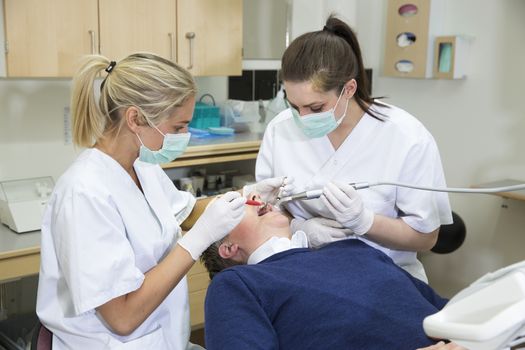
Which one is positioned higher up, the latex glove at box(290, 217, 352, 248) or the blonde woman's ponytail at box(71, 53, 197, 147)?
the blonde woman's ponytail at box(71, 53, 197, 147)

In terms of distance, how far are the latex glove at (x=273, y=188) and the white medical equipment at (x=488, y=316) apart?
1034 millimetres

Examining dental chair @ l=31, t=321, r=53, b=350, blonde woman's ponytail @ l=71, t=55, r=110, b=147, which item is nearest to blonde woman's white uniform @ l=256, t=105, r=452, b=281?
blonde woman's ponytail @ l=71, t=55, r=110, b=147

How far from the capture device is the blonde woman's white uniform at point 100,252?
1.37 metres

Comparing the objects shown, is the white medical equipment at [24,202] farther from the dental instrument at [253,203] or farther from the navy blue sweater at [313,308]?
the navy blue sweater at [313,308]

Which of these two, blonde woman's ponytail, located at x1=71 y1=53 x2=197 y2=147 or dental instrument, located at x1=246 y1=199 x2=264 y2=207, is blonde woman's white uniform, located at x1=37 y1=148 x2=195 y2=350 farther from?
dental instrument, located at x1=246 y1=199 x2=264 y2=207

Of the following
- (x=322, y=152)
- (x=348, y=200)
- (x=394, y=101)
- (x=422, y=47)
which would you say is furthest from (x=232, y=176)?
(x=348, y=200)

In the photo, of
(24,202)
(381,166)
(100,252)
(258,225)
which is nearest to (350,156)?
(381,166)

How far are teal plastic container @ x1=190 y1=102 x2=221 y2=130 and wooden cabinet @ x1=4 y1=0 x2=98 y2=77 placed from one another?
82cm

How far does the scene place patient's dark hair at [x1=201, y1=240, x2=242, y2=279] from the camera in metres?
1.77

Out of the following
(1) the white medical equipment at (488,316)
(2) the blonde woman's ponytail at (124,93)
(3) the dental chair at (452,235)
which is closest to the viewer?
(1) the white medical equipment at (488,316)

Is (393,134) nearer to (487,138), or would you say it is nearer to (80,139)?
(80,139)

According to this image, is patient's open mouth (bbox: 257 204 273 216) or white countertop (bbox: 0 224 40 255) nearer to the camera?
patient's open mouth (bbox: 257 204 273 216)

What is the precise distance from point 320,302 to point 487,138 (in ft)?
6.38

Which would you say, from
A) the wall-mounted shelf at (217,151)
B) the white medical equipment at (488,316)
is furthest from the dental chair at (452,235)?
the white medical equipment at (488,316)
